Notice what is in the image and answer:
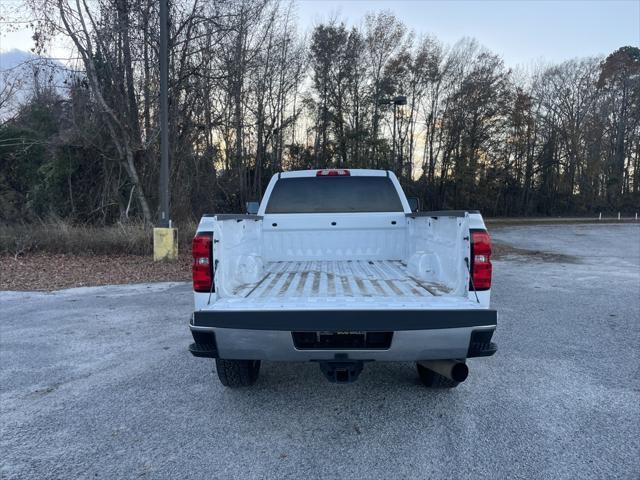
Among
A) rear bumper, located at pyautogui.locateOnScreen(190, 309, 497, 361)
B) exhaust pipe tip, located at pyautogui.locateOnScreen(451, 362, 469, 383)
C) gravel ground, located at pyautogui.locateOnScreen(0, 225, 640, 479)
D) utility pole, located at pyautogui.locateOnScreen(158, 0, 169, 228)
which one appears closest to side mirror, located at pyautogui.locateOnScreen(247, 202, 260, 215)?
gravel ground, located at pyautogui.locateOnScreen(0, 225, 640, 479)

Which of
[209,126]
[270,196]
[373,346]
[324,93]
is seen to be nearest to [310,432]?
[373,346]

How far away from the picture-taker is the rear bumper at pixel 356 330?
8.90 feet

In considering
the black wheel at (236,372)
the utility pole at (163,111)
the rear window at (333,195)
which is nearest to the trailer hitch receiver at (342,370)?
the black wheel at (236,372)

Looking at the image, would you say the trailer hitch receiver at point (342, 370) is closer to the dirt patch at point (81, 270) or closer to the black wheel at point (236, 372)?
the black wheel at point (236, 372)

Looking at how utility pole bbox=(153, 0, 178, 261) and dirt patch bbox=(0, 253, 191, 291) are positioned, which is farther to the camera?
utility pole bbox=(153, 0, 178, 261)

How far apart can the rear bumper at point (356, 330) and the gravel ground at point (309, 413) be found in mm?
635

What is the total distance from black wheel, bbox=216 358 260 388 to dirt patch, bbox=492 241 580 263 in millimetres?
11912

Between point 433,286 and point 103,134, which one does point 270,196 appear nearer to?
point 433,286

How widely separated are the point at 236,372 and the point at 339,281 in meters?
1.14

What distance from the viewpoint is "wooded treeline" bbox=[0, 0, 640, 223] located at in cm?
1516

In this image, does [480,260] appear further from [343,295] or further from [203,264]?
[203,264]

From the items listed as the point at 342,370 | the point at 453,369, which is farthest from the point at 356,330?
the point at 453,369

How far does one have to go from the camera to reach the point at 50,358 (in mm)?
4676

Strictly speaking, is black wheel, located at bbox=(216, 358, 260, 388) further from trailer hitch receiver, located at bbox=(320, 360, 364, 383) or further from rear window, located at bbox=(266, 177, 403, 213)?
rear window, located at bbox=(266, 177, 403, 213)
